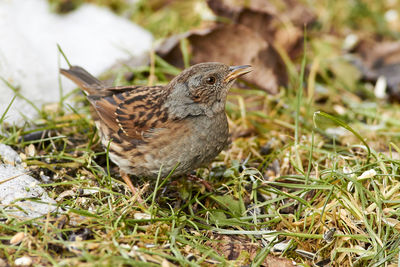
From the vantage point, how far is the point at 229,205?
11.6 feet

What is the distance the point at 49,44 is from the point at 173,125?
2.88 m

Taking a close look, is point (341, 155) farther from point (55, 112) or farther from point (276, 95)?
point (55, 112)

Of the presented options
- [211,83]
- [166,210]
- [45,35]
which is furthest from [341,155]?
[45,35]

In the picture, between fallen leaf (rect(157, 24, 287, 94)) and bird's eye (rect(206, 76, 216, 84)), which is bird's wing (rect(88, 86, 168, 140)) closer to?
bird's eye (rect(206, 76, 216, 84))

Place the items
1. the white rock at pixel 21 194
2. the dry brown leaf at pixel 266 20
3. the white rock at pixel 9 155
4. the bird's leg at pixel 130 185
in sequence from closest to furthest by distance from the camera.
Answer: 1. the white rock at pixel 21 194
2. the bird's leg at pixel 130 185
3. the white rock at pixel 9 155
4. the dry brown leaf at pixel 266 20

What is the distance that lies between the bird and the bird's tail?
49 centimetres

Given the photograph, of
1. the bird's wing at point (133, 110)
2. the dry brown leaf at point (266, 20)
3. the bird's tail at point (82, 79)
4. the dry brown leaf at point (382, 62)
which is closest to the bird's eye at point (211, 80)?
the bird's wing at point (133, 110)

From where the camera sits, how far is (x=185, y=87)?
3.61 m

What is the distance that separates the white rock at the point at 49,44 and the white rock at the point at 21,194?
0.82m

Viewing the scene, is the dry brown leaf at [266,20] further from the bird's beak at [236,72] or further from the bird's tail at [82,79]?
the bird's beak at [236,72]

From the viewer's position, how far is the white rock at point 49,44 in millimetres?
4637

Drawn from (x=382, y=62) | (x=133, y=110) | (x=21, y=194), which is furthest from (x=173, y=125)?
(x=382, y=62)

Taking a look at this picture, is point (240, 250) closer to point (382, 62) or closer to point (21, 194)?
point (21, 194)

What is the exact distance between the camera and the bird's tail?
4262 mm
